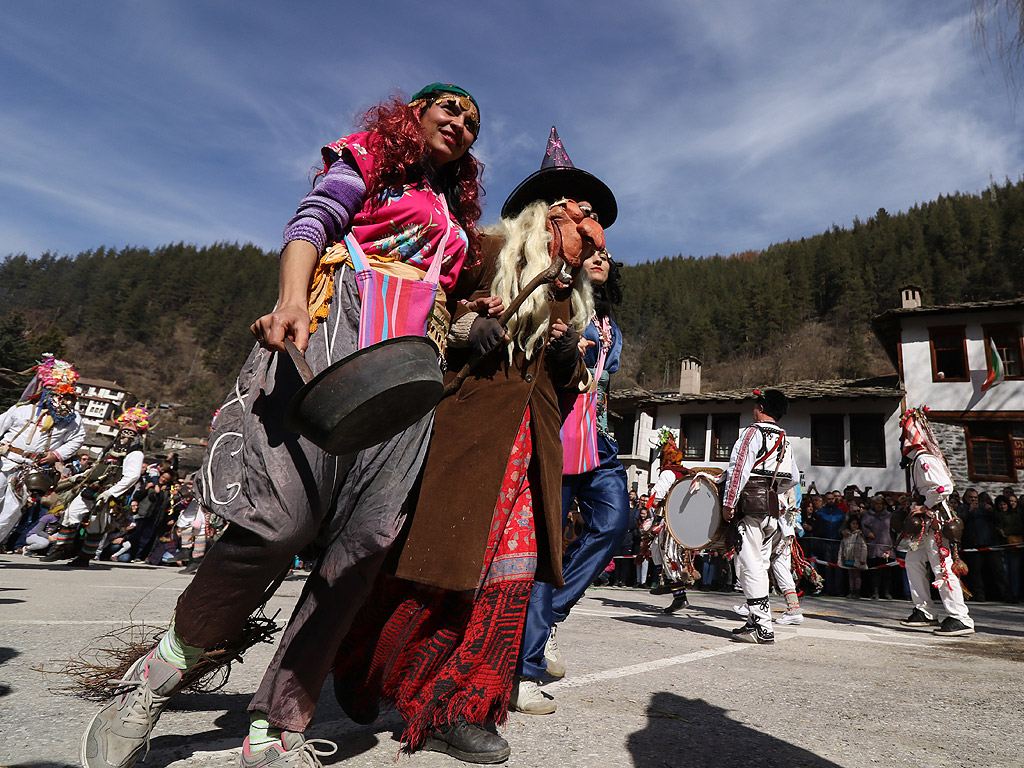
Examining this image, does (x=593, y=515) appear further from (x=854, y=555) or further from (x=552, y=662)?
(x=854, y=555)

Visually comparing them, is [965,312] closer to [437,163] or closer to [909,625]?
[909,625]

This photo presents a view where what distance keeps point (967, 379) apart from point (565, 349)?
28910 millimetres

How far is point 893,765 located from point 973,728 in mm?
744

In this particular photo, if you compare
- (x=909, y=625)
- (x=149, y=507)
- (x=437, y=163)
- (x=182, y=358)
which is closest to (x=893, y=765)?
(x=437, y=163)

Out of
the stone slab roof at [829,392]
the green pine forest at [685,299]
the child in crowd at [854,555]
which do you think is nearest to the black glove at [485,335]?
the child in crowd at [854,555]

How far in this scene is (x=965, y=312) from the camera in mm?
25734

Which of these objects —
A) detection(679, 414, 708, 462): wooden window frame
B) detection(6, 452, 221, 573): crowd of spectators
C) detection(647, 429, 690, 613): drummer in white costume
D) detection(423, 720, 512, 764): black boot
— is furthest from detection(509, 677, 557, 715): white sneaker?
detection(679, 414, 708, 462): wooden window frame

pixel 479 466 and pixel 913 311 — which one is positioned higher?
pixel 913 311

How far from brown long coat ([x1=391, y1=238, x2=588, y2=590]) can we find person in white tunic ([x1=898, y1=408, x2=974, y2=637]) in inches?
243

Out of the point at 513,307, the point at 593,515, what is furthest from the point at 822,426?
the point at 513,307

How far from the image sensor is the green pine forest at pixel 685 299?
227 ft

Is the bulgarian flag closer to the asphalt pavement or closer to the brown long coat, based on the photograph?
the asphalt pavement

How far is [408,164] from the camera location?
2041mm

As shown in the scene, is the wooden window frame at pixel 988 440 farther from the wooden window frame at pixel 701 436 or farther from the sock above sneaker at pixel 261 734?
the sock above sneaker at pixel 261 734
